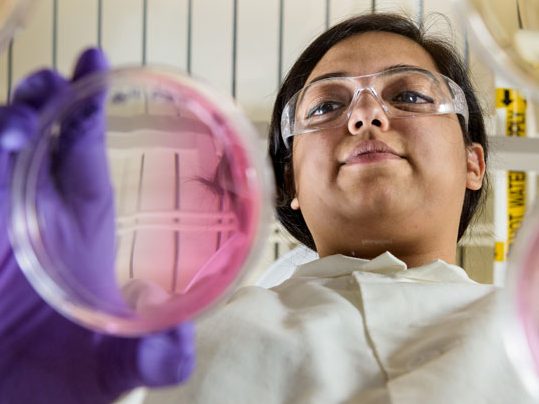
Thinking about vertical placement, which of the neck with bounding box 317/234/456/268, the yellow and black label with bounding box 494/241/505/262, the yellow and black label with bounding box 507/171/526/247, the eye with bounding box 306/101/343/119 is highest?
the eye with bounding box 306/101/343/119

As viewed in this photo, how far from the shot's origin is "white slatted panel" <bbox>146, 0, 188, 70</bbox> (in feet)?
6.14

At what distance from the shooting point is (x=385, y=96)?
122cm

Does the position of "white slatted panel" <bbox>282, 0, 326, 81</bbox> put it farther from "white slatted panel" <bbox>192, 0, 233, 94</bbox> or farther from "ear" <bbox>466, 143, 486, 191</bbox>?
"ear" <bbox>466, 143, 486, 191</bbox>

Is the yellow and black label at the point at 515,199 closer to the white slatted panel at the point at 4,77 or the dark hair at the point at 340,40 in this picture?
the dark hair at the point at 340,40

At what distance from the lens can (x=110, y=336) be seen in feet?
2.80

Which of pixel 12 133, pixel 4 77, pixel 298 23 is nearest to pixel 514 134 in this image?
pixel 298 23

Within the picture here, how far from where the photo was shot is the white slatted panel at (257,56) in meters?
1.88

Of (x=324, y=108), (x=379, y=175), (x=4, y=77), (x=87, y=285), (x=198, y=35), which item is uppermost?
(x=198, y=35)

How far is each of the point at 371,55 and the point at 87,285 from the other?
64 centimetres

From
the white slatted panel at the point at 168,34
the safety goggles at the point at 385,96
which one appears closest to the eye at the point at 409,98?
the safety goggles at the point at 385,96

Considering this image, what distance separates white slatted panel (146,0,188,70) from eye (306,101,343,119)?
668 mm

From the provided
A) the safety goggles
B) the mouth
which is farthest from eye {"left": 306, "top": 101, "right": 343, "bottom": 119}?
the mouth

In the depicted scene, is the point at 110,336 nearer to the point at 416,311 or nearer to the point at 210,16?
the point at 416,311

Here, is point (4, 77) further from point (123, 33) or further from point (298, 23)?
point (298, 23)
